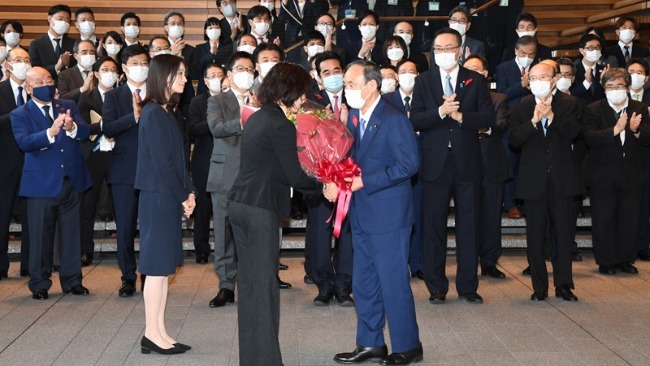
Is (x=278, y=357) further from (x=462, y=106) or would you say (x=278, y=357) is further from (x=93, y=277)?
(x=93, y=277)

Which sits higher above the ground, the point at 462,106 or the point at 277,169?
the point at 462,106

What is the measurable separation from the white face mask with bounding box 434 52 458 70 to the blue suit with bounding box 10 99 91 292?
2.98 meters

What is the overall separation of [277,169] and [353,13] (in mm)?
6206

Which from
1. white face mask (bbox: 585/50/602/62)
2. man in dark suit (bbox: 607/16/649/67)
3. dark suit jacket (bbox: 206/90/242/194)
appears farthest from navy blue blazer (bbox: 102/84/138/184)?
man in dark suit (bbox: 607/16/649/67)

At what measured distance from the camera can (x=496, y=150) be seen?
809 cm

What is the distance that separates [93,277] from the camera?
26.2ft

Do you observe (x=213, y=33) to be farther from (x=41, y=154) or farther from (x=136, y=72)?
(x=41, y=154)

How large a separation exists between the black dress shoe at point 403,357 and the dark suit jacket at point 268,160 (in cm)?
115

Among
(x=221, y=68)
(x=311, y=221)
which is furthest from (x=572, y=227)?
(x=221, y=68)

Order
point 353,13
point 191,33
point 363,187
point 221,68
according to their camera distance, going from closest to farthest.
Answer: point 363,187 → point 221,68 → point 353,13 → point 191,33

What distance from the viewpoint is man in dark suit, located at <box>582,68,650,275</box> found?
7.95 metres

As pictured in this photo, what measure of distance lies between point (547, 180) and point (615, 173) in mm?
1455

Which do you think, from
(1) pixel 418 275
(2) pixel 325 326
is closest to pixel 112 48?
(1) pixel 418 275

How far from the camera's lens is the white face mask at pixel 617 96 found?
25.7ft
